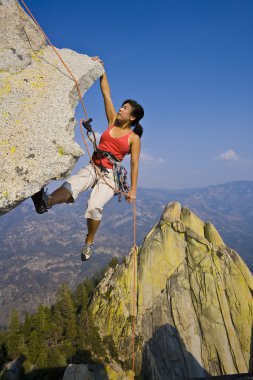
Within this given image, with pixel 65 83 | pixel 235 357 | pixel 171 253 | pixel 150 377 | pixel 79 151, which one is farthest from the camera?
pixel 171 253

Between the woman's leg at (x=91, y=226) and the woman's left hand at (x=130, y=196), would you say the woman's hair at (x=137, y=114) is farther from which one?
the woman's leg at (x=91, y=226)

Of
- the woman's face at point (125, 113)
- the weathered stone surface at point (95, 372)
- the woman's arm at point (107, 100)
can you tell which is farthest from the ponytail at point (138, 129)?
the weathered stone surface at point (95, 372)

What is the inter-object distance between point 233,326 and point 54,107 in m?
50.3

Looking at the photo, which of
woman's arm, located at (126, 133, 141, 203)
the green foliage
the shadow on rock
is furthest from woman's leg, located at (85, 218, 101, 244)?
the green foliage

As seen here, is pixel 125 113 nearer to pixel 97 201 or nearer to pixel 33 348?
pixel 97 201

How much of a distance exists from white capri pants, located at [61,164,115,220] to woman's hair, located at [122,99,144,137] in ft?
4.73

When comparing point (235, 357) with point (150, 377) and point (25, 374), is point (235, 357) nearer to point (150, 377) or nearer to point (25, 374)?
point (150, 377)

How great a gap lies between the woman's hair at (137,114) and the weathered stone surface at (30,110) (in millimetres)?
1463

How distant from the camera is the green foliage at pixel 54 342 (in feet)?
161

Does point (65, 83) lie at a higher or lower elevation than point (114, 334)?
higher

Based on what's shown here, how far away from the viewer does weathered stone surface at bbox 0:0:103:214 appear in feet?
17.7

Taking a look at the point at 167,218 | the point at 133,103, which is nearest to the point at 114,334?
the point at 167,218

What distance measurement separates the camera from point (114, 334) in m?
49.6

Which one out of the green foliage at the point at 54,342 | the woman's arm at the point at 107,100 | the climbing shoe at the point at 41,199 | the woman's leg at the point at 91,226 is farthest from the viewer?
the green foliage at the point at 54,342
